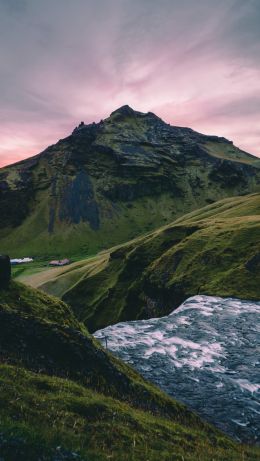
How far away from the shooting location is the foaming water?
24281 mm

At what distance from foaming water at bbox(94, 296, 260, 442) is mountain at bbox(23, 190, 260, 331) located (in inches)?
592

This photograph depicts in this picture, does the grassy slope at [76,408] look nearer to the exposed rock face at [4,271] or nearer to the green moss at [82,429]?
the green moss at [82,429]

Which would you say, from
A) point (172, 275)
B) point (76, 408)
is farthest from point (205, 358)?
point (172, 275)

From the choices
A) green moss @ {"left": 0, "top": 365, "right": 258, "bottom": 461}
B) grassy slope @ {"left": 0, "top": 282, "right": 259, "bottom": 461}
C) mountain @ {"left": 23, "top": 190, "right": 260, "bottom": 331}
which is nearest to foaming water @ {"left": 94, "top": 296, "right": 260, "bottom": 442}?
grassy slope @ {"left": 0, "top": 282, "right": 259, "bottom": 461}

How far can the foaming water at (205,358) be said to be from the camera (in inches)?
956

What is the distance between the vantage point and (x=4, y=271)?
23.1 metres

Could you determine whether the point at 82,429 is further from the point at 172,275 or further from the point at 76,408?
the point at 172,275

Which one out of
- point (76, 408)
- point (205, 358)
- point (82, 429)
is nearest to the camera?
point (82, 429)

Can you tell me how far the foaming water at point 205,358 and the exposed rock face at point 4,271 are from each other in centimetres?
1210

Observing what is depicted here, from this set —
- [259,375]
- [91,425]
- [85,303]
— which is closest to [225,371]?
[259,375]

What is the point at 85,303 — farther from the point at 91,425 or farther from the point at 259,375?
the point at 91,425

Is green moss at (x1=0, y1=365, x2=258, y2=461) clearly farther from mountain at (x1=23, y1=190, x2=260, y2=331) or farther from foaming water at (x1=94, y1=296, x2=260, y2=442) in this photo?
mountain at (x1=23, y1=190, x2=260, y2=331)

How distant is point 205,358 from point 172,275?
4634 centimetres

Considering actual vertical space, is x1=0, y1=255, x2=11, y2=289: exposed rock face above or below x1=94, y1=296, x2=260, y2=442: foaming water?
above
